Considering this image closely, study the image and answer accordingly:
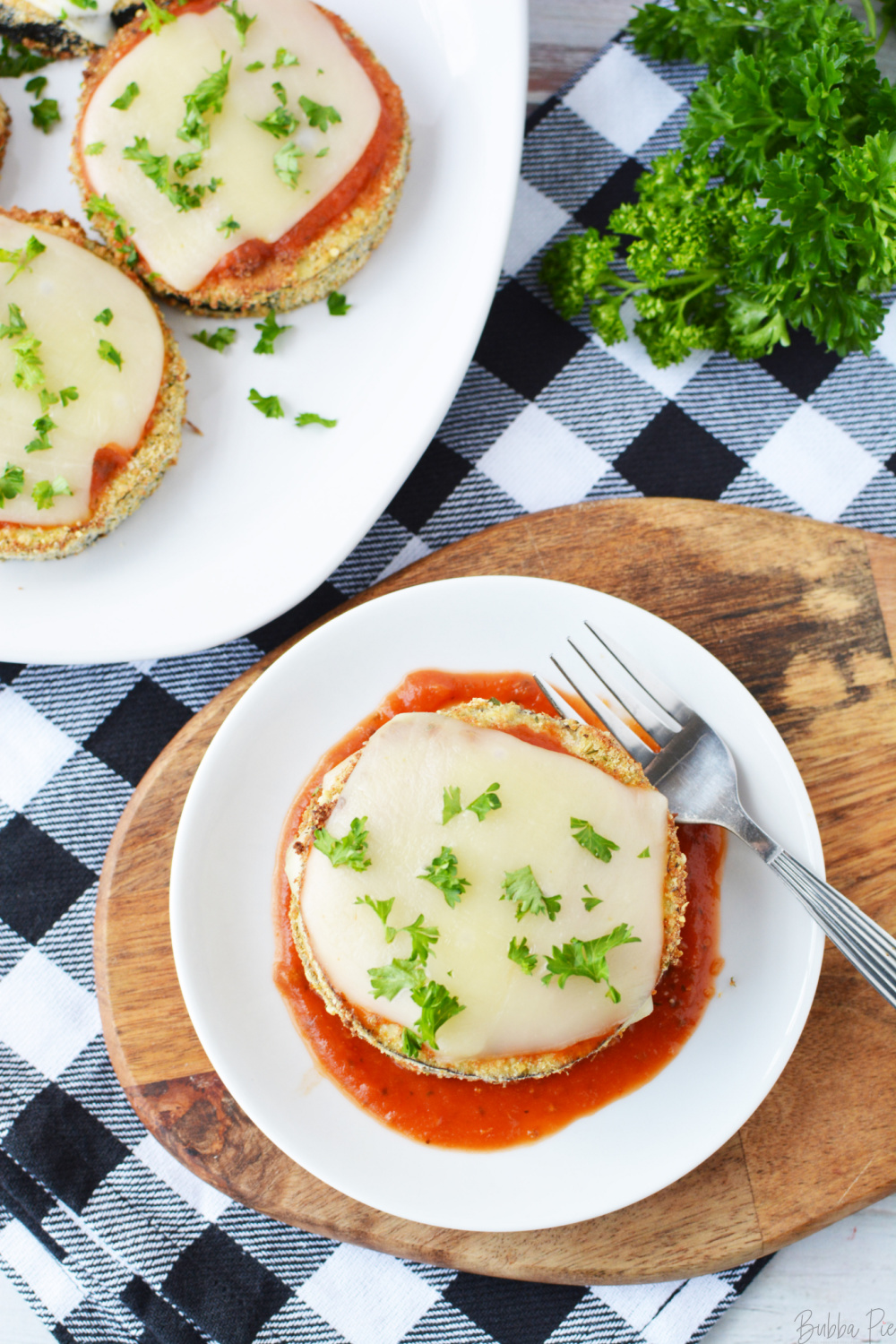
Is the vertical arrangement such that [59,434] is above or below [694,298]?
below

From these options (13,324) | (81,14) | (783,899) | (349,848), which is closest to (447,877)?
(349,848)

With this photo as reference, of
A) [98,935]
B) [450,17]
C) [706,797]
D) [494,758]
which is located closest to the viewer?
[494,758]

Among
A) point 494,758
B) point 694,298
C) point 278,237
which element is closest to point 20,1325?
point 494,758

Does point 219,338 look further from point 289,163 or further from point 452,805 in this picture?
point 452,805

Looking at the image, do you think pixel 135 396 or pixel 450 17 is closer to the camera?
pixel 135 396

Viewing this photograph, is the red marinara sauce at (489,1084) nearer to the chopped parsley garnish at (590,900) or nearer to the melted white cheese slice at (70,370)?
the chopped parsley garnish at (590,900)

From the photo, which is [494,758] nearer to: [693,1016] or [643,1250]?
[693,1016]
